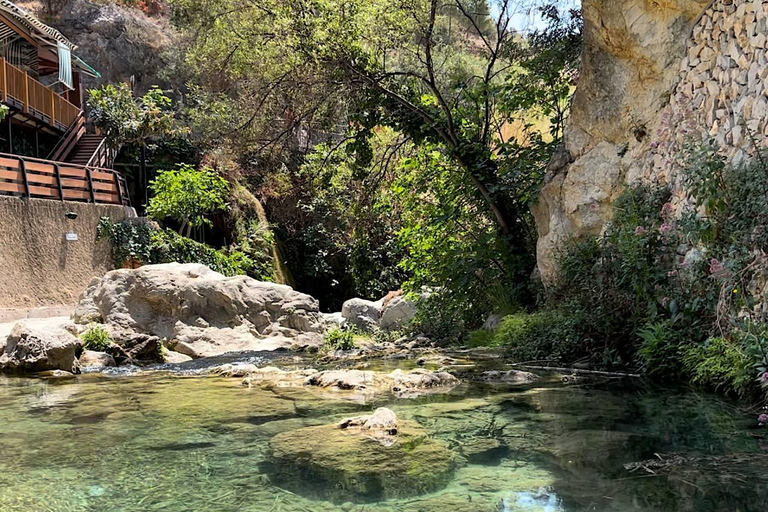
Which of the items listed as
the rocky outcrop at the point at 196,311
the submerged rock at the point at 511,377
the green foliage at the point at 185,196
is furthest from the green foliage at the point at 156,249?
the submerged rock at the point at 511,377

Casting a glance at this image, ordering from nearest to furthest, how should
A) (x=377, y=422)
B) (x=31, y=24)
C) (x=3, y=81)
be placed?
(x=377, y=422) < (x=3, y=81) < (x=31, y=24)

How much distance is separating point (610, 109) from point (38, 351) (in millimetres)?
8159

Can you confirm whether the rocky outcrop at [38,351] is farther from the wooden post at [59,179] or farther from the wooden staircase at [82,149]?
the wooden staircase at [82,149]

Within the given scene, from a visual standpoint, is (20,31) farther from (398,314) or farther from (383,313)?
(398,314)

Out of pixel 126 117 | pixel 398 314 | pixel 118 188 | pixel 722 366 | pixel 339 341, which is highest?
pixel 126 117

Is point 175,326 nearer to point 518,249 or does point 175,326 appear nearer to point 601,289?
point 518,249

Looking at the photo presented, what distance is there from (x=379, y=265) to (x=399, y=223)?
53.8 inches

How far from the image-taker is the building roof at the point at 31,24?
16.9m

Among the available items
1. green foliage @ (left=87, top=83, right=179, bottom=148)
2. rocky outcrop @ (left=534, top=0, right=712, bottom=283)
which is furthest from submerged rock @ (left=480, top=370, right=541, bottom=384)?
green foliage @ (left=87, top=83, right=179, bottom=148)

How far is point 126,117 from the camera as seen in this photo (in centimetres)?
1914

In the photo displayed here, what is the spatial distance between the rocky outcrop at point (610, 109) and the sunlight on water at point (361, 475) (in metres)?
3.76

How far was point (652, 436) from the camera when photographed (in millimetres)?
3947

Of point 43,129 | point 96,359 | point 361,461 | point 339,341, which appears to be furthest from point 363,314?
point 43,129

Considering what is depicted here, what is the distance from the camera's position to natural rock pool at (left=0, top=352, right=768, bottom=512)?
9.48 ft
